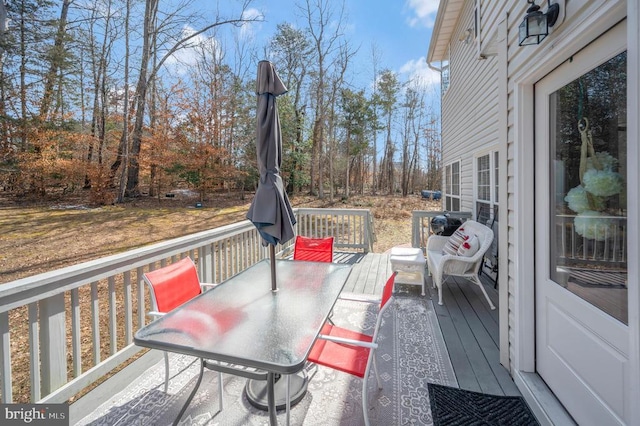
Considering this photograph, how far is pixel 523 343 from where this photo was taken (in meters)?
2.14

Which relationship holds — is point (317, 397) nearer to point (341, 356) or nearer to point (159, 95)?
point (341, 356)

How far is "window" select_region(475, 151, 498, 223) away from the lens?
4.43m

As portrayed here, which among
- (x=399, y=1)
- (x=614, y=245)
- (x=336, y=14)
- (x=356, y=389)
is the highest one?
(x=336, y=14)

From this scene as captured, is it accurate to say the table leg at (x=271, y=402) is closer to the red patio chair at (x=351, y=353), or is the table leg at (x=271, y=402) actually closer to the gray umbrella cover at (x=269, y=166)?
the red patio chair at (x=351, y=353)

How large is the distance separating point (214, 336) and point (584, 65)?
8.16ft

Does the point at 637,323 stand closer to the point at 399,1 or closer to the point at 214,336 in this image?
the point at 214,336

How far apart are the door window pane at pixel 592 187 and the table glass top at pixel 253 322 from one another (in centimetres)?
149

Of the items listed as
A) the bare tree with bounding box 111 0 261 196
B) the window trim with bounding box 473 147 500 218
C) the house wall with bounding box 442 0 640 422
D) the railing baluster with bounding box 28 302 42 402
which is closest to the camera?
the house wall with bounding box 442 0 640 422

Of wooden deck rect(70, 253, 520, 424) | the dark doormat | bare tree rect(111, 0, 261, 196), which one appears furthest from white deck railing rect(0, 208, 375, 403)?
bare tree rect(111, 0, 261, 196)

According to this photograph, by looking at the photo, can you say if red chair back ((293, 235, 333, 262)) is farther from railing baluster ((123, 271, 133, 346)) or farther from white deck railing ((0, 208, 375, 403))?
railing baluster ((123, 271, 133, 346))

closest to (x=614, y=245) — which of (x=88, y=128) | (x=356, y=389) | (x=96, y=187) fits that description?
(x=356, y=389)

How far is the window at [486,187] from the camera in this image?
4434mm

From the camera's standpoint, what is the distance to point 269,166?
2.22 metres

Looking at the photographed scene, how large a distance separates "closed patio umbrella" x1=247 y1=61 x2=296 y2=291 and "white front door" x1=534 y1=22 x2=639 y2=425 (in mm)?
1793
